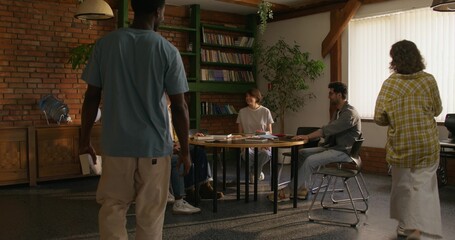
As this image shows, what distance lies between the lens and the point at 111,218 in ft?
6.97

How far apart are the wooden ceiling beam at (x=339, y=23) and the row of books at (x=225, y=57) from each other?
64.7 inches

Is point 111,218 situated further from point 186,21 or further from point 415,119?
point 186,21

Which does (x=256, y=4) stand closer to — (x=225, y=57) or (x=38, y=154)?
(x=225, y=57)

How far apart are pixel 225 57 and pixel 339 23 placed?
2179 mm

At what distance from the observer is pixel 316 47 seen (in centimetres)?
791

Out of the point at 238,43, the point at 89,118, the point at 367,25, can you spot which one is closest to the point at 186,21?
the point at 238,43

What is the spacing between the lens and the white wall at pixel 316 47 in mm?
7031

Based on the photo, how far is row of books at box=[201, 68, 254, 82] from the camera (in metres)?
8.32

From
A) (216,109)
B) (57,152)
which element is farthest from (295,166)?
(216,109)

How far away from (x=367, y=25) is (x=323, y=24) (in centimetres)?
85

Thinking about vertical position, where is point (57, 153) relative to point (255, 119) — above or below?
below

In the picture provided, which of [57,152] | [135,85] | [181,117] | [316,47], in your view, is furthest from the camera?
[316,47]

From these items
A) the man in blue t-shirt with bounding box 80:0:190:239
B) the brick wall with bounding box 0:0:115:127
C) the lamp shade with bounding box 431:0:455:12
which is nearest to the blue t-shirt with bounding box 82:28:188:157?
the man in blue t-shirt with bounding box 80:0:190:239

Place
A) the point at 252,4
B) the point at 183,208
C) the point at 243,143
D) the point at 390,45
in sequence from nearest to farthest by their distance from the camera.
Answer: the point at 243,143
the point at 183,208
the point at 390,45
the point at 252,4
